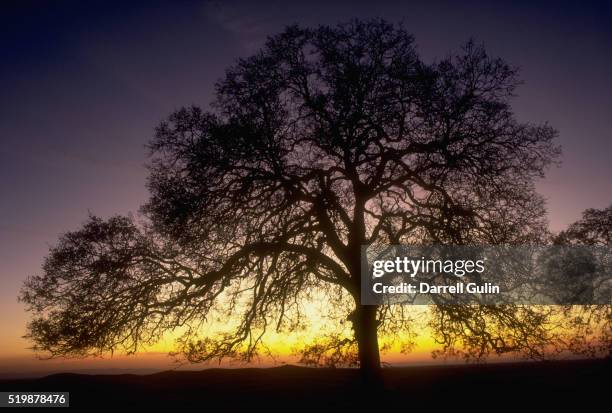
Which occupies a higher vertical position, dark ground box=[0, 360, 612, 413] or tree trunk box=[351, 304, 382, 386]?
tree trunk box=[351, 304, 382, 386]

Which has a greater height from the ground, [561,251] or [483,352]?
[561,251]

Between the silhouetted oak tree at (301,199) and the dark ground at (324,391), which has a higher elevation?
the silhouetted oak tree at (301,199)

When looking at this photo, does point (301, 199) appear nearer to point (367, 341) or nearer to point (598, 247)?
point (367, 341)

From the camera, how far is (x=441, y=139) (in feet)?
51.2

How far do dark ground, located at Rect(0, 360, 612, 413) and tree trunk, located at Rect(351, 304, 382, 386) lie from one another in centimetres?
61

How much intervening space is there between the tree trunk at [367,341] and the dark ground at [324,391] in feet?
1.99

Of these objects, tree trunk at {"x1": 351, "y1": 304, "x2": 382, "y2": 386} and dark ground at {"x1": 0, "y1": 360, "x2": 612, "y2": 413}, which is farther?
tree trunk at {"x1": 351, "y1": 304, "x2": 382, "y2": 386}

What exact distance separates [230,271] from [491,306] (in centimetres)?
694

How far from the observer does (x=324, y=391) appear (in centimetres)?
1642

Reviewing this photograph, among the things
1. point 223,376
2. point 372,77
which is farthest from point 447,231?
point 223,376

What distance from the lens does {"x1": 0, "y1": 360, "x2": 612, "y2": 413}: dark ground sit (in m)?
13.9

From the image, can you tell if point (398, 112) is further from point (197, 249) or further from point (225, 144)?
point (197, 249)

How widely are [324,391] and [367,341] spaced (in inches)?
86.9

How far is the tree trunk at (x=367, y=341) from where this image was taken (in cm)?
1537
